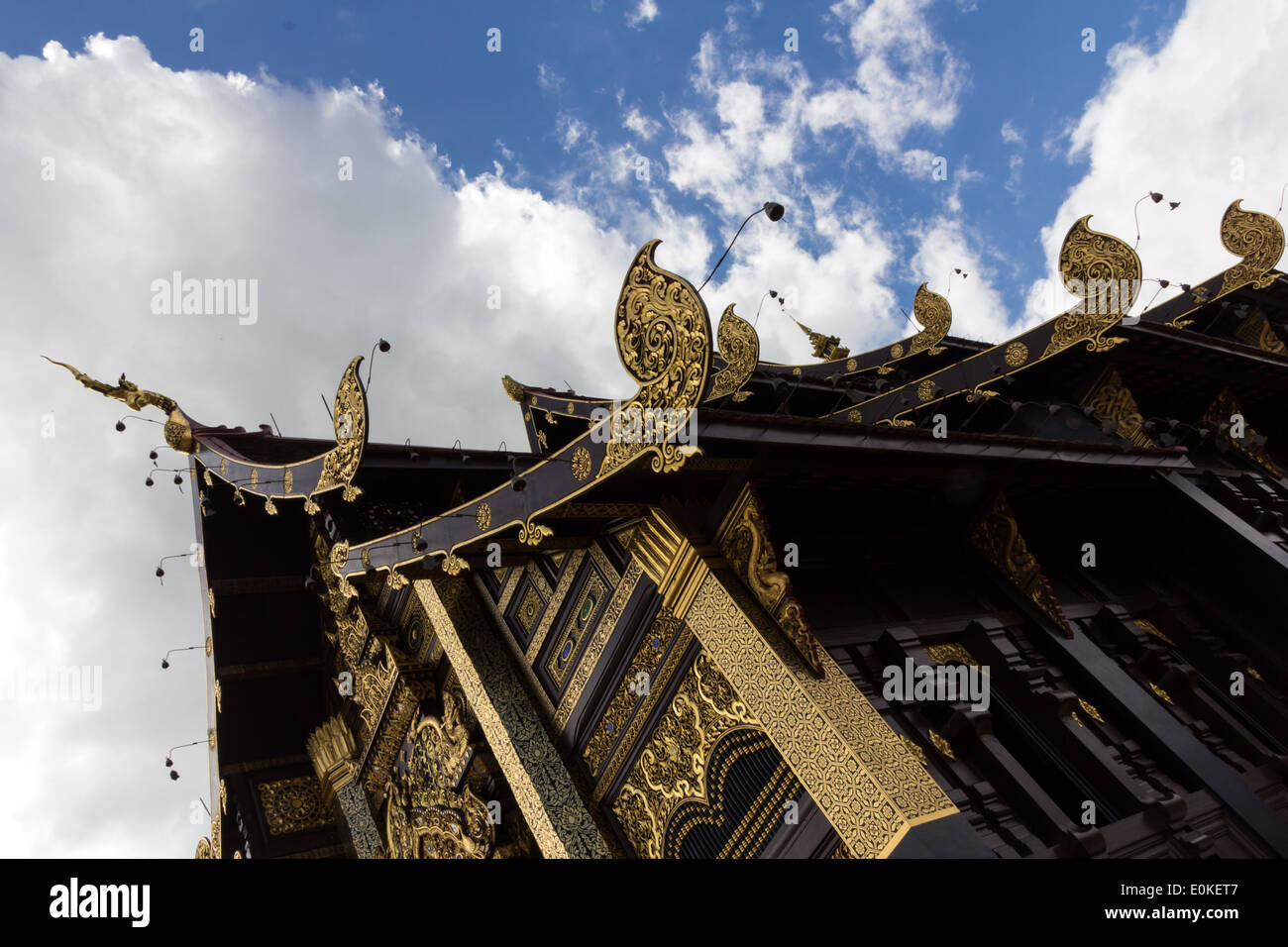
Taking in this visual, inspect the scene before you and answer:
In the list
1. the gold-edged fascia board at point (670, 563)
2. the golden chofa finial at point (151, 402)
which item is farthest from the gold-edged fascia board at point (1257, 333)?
the golden chofa finial at point (151, 402)

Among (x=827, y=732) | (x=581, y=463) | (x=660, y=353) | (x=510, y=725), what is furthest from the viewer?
(x=510, y=725)

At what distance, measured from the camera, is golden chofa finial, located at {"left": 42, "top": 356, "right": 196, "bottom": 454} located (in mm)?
5383

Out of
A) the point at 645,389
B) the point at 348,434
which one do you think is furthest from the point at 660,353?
the point at 348,434

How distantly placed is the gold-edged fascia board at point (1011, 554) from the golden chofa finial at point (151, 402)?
576cm

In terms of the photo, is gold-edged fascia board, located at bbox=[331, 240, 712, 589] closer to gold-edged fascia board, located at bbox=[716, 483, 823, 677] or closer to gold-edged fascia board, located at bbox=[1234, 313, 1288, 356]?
gold-edged fascia board, located at bbox=[716, 483, 823, 677]

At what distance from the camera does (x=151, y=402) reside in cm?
577

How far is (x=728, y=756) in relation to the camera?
4.11m

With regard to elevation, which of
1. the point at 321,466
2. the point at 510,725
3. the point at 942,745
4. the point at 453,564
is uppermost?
the point at 321,466

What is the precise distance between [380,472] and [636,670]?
7.13 feet

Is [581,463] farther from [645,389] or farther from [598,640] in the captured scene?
[598,640]

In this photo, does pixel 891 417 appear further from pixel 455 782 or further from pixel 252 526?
pixel 252 526

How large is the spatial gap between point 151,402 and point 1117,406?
7.42 metres

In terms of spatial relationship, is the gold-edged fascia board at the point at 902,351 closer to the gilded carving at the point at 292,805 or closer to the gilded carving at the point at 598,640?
the gilded carving at the point at 598,640

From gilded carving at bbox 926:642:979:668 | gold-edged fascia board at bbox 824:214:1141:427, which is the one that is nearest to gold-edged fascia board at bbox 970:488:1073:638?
gilded carving at bbox 926:642:979:668
